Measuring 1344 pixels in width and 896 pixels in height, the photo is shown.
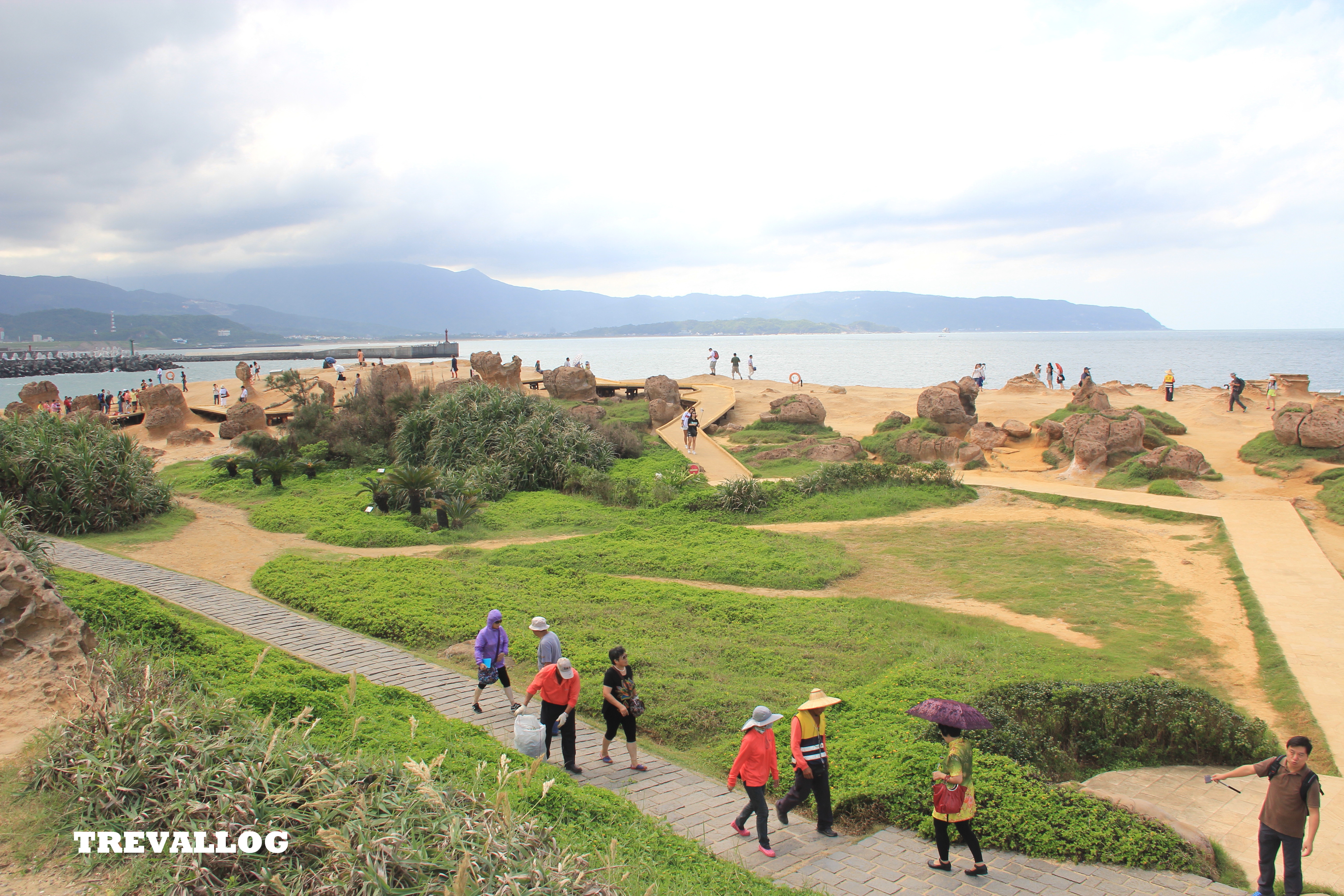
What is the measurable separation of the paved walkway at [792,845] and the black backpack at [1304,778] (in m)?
0.79

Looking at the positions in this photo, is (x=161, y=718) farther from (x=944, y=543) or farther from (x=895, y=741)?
(x=944, y=543)

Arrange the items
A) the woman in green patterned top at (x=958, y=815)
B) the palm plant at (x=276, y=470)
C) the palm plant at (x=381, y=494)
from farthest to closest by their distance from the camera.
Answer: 1. the palm plant at (x=276, y=470)
2. the palm plant at (x=381, y=494)
3. the woman in green patterned top at (x=958, y=815)

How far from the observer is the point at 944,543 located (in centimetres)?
1541

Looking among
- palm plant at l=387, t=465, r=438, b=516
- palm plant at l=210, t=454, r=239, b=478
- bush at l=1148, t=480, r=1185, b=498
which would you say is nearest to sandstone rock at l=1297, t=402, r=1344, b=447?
bush at l=1148, t=480, r=1185, b=498

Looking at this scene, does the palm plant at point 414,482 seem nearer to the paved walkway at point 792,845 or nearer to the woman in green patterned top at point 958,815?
the paved walkway at point 792,845

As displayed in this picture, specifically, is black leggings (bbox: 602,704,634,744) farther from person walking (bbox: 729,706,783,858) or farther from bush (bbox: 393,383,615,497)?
bush (bbox: 393,383,615,497)

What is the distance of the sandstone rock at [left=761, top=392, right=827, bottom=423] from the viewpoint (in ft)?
106

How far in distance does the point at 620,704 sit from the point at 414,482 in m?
11.9

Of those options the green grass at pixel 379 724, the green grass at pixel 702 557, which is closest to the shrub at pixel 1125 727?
the green grass at pixel 379 724

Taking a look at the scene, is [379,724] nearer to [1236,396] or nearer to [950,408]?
[950,408]

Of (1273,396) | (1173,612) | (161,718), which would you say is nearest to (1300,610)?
(1173,612)

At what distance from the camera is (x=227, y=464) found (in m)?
22.9

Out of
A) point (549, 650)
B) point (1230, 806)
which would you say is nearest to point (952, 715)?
point (1230, 806)

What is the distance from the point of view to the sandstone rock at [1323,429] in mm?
21078
